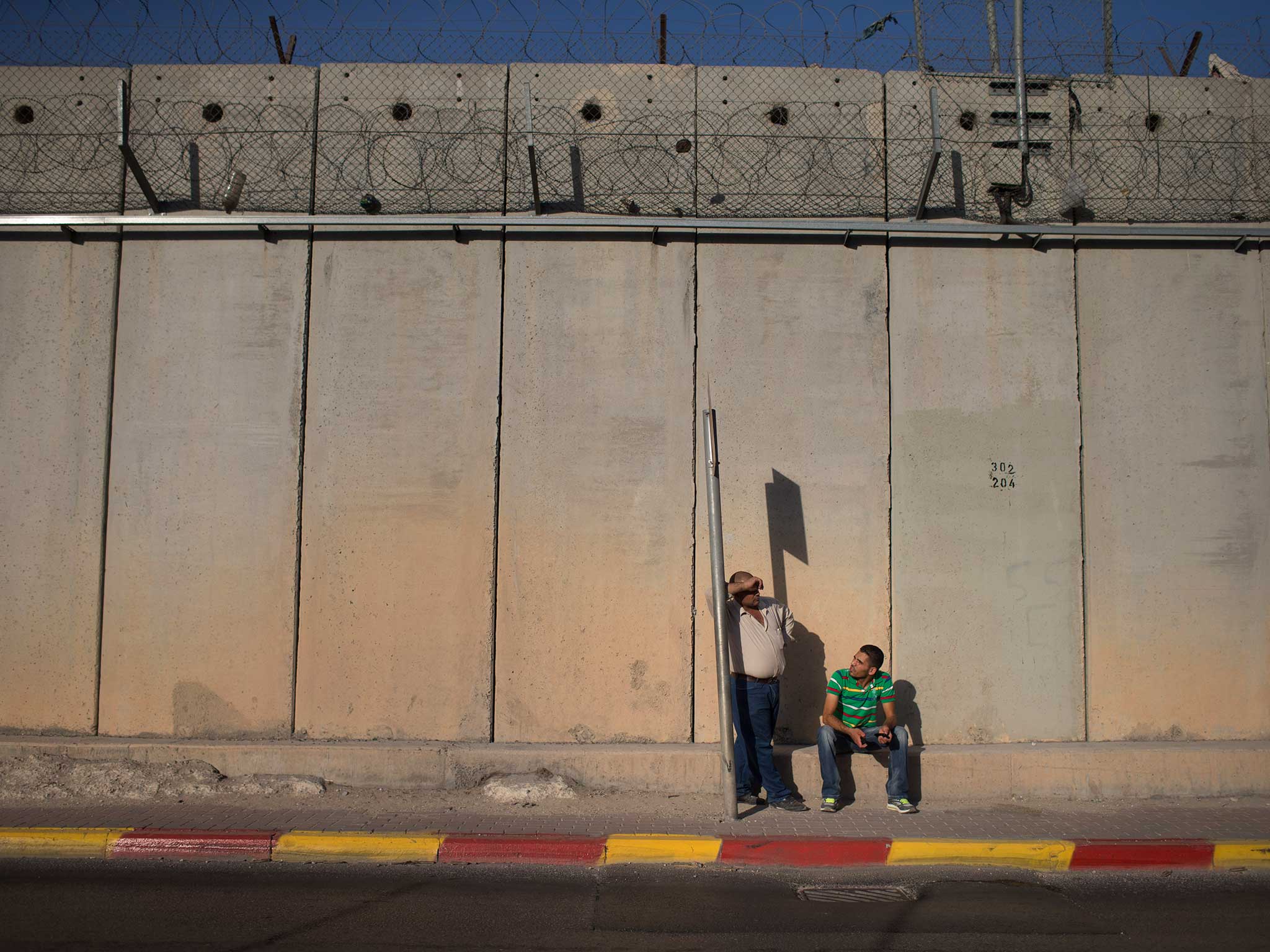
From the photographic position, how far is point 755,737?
6.34m

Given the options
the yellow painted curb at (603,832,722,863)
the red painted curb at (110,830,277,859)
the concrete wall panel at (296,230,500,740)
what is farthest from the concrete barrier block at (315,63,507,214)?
the yellow painted curb at (603,832,722,863)

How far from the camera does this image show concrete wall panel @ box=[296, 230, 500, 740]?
6945 mm

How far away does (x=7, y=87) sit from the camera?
24.7 feet

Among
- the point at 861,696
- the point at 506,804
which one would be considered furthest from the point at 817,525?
the point at 506,804

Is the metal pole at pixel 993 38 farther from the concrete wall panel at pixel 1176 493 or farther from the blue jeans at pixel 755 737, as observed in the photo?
the blue jeans at pixel 755 737

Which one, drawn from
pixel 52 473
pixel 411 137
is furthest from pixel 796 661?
pixel 52 473

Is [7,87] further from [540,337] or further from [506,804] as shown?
[506,804]

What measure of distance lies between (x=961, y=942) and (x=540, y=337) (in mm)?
4883

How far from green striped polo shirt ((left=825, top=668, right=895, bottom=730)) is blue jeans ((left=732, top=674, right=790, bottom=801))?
17.0 inches

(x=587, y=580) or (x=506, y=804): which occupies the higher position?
(x=587, y=580)

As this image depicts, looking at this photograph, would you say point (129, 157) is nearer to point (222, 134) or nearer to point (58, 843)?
point (222, 134)

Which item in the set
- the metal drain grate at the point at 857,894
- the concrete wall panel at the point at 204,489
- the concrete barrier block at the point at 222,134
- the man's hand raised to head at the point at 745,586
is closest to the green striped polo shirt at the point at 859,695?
the man's hand raised to head at the point at 745,586

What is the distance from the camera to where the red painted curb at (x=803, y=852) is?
5441 millimetres

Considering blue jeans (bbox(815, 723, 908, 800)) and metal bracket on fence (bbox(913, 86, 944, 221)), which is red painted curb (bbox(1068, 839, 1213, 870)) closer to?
blue jeans (bbox(815, 723, 908, 800))
